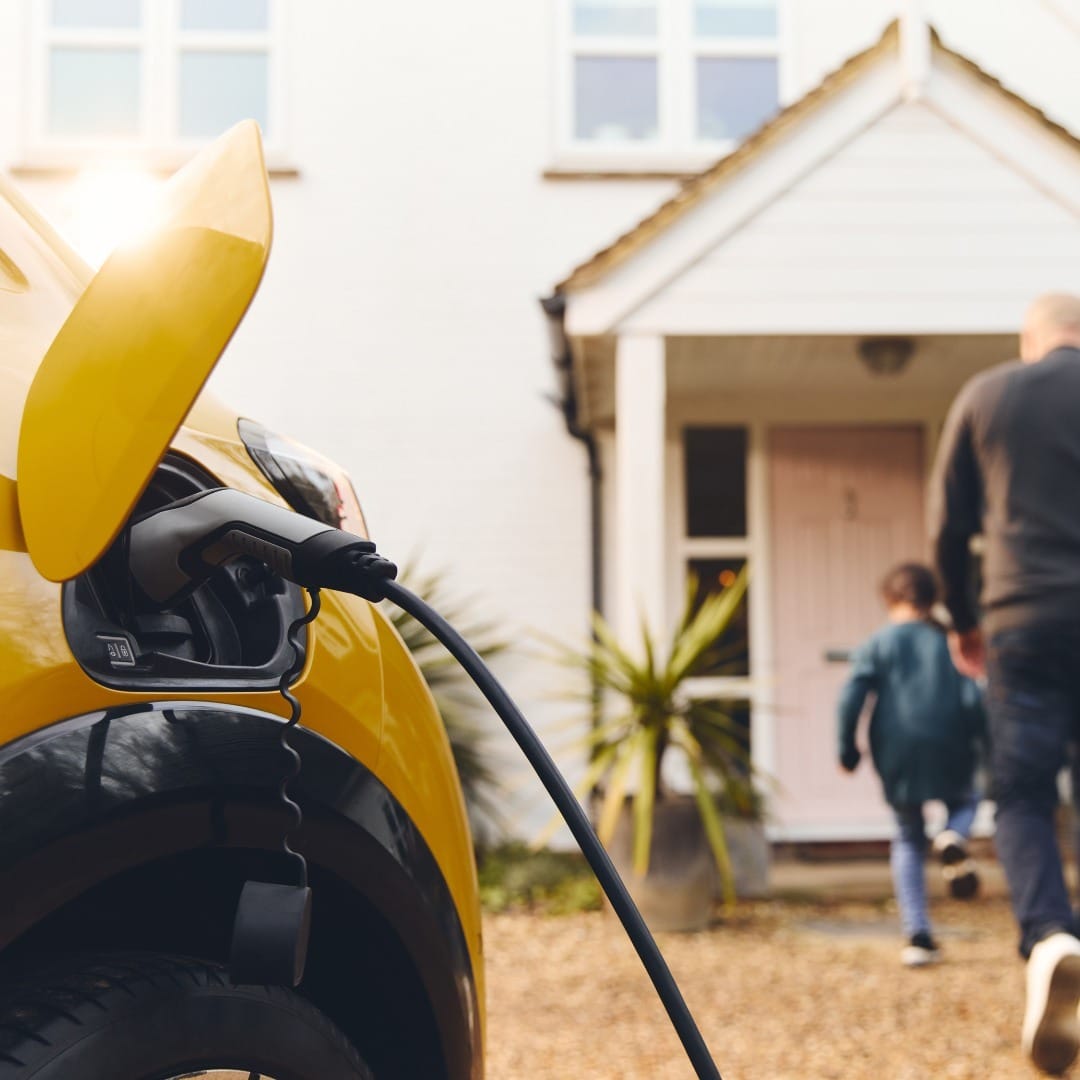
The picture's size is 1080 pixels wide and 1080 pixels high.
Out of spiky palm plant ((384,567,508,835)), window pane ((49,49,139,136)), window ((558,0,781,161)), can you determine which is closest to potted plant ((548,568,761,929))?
spiky palm plant ((384,567,508,835))

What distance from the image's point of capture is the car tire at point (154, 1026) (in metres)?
1.00

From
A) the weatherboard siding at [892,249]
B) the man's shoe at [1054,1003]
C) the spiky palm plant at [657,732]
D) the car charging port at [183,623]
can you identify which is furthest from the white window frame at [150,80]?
the car charging port at [183,623]

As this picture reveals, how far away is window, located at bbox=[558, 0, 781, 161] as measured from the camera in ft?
25.1

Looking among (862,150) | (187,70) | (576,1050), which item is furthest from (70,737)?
(187,70)

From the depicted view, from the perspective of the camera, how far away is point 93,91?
7.71 metres

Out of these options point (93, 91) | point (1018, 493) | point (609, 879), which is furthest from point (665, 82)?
point (609, 879)

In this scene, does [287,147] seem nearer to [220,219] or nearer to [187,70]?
[187,70]

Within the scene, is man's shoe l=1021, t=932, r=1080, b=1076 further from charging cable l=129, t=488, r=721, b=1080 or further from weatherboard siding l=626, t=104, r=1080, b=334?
weatherboard siding l=626, t=104, r=1080, b=334

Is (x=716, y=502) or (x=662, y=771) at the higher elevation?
(x=716, y=502)

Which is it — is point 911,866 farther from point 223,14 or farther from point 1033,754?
point 223,14

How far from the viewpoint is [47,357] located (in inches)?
41.8

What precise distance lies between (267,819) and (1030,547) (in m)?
2.31

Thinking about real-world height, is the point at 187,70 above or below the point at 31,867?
above

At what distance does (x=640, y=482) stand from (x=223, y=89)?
3901 mm
